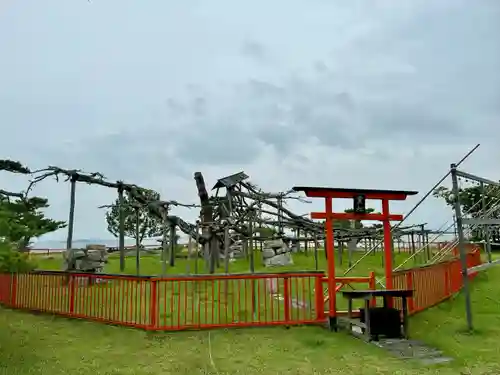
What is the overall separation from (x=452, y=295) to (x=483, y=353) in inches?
207

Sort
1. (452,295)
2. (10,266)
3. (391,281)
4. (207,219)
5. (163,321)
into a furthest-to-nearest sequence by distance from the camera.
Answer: (207,219) < (452,295) < (391,281) < (163,321) < (10,266)

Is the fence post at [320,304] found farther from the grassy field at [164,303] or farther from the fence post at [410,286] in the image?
the fence post at [410,286]

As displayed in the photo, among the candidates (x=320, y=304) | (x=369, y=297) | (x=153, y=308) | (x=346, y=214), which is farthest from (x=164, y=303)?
(x=346, y=214)

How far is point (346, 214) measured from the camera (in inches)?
357

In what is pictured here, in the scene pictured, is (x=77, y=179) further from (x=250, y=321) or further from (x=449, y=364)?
(x=449, y=364)

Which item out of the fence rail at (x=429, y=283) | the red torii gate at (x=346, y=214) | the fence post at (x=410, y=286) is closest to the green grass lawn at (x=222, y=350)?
the fence post at (x=410, y=286)

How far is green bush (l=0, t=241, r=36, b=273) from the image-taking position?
251 inches

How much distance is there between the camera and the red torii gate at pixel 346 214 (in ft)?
29.1

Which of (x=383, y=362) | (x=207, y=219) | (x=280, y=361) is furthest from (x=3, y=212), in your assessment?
(x=207, y=219)

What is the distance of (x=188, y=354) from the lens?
713 centimetres

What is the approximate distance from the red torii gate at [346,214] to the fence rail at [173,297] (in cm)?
26

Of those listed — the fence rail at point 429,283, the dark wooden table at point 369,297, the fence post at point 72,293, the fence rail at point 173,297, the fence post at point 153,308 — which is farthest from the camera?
the fence rail at point 429,283

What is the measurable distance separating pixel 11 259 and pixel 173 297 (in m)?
3.46

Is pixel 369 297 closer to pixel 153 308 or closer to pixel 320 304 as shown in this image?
pixel 320 304
